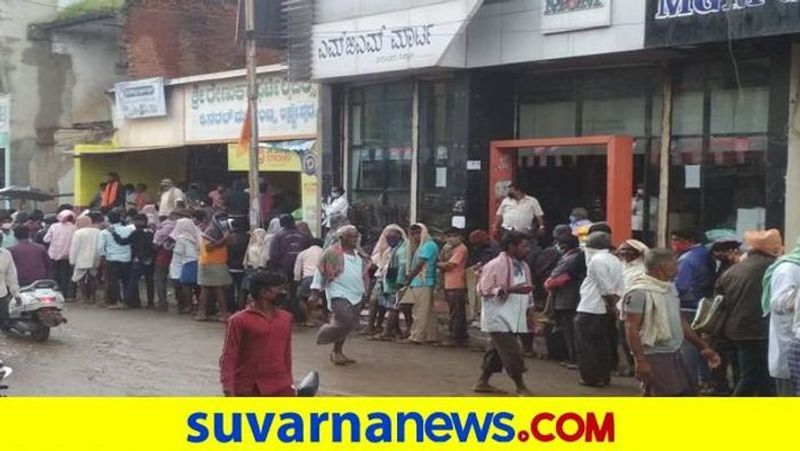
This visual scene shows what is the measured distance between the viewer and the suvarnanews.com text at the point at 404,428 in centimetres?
407

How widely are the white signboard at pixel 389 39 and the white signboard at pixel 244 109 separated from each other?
1.38 m

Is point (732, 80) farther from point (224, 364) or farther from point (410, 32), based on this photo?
point (224, 364)

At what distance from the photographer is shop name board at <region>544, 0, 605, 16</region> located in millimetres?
12290

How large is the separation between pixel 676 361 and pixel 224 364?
2979 mm

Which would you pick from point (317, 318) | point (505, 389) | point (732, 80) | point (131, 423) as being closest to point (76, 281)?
point (317, 318)

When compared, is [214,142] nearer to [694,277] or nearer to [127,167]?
[127,167]

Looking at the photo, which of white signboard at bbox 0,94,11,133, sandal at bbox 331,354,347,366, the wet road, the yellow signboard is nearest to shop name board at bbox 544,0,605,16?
the wet road

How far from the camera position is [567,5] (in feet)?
41.5

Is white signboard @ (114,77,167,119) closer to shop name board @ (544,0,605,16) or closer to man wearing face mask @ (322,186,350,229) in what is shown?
man wearing face mask @ (322,186,350,229)

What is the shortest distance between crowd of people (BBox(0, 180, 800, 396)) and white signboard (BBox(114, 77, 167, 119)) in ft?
12.3

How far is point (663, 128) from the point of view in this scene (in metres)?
12.5

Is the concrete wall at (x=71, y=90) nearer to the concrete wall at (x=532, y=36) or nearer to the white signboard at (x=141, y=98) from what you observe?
the white signboard at (x=141, y=98)

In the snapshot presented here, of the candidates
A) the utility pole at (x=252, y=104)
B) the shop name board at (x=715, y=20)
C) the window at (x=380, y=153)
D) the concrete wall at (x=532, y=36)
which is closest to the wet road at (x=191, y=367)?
the utility pole at (x=252, y=104)

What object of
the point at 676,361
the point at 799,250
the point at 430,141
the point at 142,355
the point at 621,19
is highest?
the point at 621,19
